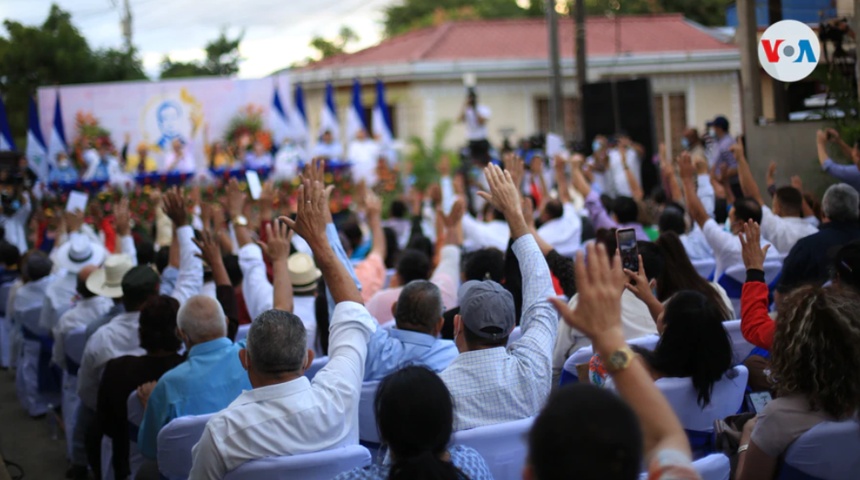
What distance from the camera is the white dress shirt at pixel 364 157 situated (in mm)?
19109

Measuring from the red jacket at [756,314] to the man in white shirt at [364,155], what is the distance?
15.6 metres

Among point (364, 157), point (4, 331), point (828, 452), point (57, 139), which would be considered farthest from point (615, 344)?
point (57, 139)

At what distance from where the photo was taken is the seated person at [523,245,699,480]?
1661mm

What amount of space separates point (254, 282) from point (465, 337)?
7.69ft

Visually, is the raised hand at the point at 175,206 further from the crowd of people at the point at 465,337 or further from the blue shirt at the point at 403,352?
the blue shirt at the point at 403,352

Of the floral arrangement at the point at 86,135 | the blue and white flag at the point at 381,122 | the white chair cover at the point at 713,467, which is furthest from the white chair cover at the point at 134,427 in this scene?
the blue and white flag at the point at 381,122

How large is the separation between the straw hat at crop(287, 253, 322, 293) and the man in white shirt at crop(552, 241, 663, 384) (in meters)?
1.73

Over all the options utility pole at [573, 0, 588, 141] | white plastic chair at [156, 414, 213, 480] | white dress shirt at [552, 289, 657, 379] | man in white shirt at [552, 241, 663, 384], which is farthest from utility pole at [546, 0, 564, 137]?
white plastic chair at [156, 414, 213, 480]

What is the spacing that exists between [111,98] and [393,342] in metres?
18.5

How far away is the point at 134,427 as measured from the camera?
4254 mm

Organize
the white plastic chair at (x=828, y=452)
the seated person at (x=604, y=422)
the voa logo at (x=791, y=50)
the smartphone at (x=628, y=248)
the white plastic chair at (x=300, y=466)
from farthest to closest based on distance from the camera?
the voa logo at (x=791, y=50) → the smartphone at (x=628, y=248) → the white plastic chair at (x=300, y=466) → the white plastic chair at (x=828, y=452) → the seated person at (x=604, y=422)

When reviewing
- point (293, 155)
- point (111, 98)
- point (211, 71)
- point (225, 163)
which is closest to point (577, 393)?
point (293, 155)

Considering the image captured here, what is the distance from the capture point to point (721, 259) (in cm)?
538

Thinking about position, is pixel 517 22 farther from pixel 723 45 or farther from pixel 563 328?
pixel 563 328
